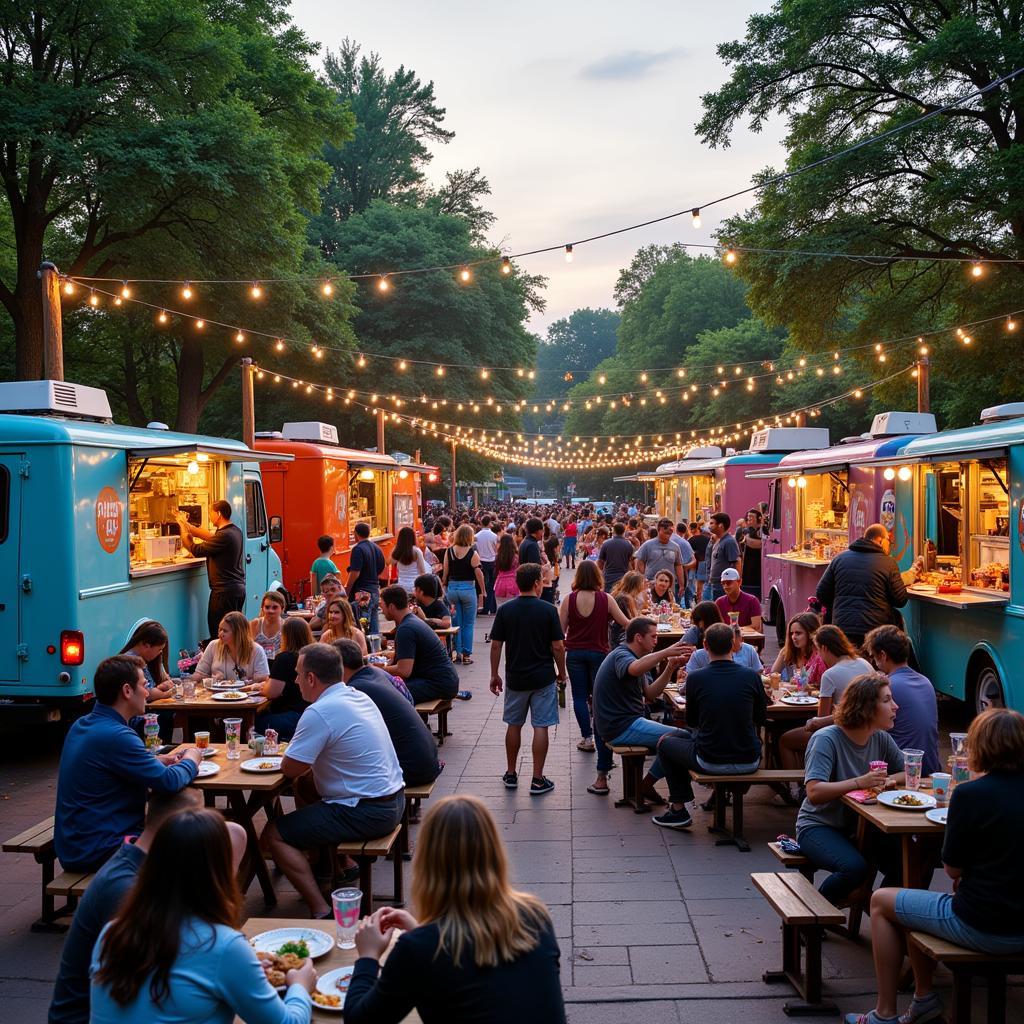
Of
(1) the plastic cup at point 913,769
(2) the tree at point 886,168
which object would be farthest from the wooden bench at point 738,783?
(2) the tree at point 886,168

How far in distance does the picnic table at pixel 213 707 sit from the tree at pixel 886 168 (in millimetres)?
16730

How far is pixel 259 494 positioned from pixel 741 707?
926 centimetres

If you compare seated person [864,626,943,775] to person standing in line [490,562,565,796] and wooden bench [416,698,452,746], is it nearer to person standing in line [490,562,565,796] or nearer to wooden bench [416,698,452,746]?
person standing in line [490,562,565,796]

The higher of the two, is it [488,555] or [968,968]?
[488,555]

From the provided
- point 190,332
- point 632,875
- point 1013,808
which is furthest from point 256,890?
point 190,332

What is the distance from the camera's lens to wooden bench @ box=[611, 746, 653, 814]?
24.2 ft

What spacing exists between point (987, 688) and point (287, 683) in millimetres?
6152

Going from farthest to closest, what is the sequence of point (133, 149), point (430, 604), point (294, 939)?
point (133, 149) < point (430, 604) < point (294, 939)

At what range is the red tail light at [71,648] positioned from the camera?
848cm

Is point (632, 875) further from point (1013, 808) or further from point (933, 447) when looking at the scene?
point (933, 447)

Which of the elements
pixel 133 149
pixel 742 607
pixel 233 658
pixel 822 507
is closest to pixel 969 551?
pixel 742 607

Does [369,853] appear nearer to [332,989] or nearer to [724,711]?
[332,989]

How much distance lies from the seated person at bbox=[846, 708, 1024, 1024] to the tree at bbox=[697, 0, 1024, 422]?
17.4 m

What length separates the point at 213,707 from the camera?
736cm
